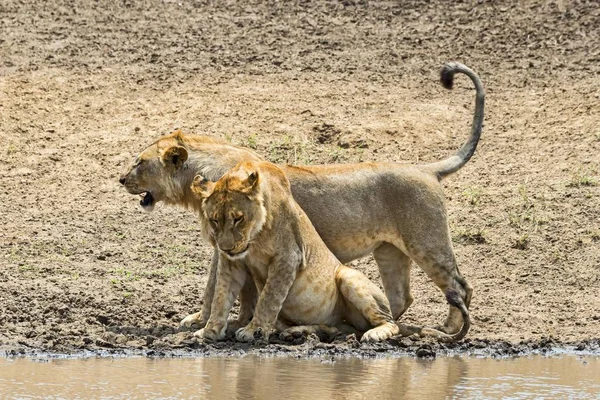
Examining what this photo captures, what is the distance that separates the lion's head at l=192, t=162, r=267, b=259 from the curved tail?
1990 millimetres

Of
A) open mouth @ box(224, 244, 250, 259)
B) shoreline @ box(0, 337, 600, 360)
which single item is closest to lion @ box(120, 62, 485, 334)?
shoreline @ box(0, 337, 600, 360)

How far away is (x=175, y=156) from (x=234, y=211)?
1.38 metres

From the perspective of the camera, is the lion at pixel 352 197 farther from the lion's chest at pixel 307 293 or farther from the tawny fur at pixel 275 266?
the lion's chest at pixel 307 293

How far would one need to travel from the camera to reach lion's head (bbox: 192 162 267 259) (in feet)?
31.1

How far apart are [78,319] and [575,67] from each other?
737 cm

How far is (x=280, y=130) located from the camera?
575 inches

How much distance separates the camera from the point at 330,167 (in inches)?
430

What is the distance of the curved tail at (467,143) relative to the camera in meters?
11.2

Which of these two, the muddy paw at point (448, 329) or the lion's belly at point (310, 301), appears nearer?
the lion's belly at point (310, 301)

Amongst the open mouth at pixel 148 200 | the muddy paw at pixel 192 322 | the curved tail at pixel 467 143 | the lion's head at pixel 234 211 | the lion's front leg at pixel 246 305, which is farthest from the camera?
the curved tail at pixel 467 143

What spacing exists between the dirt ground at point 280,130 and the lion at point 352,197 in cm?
72

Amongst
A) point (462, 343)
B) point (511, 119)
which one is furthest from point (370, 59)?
point (462, 343)

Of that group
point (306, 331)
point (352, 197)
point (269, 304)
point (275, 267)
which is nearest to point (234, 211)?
point (275, 267)

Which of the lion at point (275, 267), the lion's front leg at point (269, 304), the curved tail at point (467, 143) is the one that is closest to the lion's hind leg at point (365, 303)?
the lion at point (275, 267)
